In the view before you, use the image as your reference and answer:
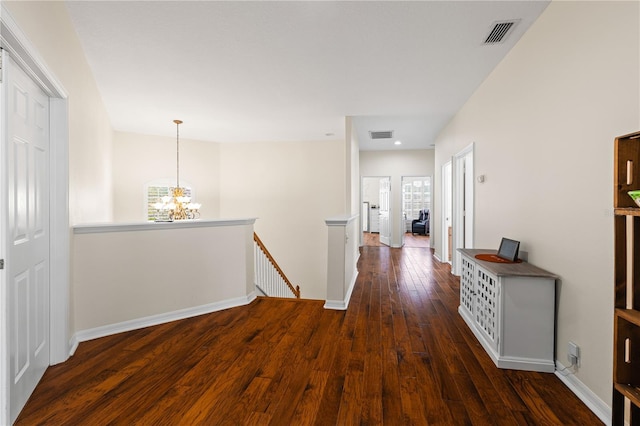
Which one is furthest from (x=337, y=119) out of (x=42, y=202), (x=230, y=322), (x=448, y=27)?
(x=42, y=202)

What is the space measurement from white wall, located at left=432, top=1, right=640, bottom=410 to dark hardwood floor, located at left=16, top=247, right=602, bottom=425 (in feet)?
1.90

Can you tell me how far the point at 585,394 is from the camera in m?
1.82

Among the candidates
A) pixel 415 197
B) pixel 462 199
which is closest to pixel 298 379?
pixel 462 199

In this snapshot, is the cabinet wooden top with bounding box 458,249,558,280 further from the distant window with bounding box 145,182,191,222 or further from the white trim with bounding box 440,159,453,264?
the distant window with bounding box 145,182,191,222

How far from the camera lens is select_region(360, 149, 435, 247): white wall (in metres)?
7.97

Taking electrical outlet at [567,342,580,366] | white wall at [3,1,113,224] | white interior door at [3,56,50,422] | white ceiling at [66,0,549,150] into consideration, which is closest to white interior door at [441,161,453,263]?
white ceiling at [66,0,549,150]

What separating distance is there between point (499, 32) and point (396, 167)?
5649 mm

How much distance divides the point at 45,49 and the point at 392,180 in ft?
23.8

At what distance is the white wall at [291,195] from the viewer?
22.1ft

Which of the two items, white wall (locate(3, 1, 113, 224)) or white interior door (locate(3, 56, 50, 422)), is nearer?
white interior door (locate(3, 56, 50, 422))

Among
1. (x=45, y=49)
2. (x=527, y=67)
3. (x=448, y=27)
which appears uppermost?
(x=448, y=27)

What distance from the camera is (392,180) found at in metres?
8.08

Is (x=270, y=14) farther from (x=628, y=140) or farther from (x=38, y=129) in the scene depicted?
(x=628, y=140)

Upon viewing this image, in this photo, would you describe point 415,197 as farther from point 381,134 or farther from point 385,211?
point 381,134
